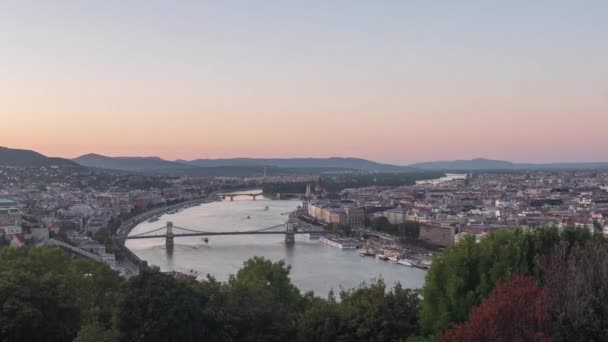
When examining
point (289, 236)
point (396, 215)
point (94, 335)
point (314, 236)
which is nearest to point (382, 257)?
point (289, 236)

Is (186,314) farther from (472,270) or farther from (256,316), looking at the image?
(472,270)

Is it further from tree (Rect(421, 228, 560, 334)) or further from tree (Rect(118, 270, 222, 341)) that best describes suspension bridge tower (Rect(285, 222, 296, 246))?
tree (Rect(118, 270, 222, 341))

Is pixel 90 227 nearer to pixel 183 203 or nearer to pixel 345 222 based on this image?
pixel 345 222

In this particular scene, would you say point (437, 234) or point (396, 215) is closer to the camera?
point (437, 234)

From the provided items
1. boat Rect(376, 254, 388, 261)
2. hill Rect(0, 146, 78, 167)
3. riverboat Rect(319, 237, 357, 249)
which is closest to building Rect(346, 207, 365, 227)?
riverboat Rect(319, 237, 357, 249)

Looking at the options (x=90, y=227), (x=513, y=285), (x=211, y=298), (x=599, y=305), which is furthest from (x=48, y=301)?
(x=90, y=227)

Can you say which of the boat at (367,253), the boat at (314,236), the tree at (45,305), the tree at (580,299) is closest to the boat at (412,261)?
the boat at (367,253)

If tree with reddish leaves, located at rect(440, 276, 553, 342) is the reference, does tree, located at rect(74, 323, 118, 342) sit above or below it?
below
